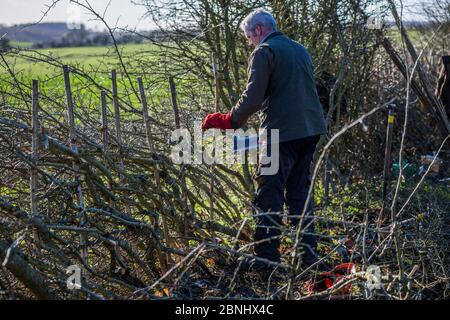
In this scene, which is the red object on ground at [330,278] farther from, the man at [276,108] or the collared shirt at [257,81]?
the collared shirt at [257,81]

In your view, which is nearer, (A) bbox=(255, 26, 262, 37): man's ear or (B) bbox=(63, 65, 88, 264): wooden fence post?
(B) bbox=(63, 65, 88, 264): wooden fence post

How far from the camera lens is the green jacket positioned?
16.6ft

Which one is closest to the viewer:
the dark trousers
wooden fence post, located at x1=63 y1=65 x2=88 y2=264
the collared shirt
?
wooden fence post, located at x1=63 y1=65 x2=88 y2=264

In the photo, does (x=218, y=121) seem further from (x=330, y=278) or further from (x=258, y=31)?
(x=330, y=278)

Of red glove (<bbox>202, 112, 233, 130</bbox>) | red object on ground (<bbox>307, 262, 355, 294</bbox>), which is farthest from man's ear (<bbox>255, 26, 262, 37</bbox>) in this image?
red object on ground (<bbox>307, 262, 355, 294</bbox>)

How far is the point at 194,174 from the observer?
18.7ft

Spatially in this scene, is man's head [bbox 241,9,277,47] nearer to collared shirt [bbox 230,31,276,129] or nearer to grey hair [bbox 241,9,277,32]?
grey hair [bbox 241,9,277,32]

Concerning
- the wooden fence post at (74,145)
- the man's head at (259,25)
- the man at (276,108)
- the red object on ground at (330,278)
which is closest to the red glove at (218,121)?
the man at (276,108)

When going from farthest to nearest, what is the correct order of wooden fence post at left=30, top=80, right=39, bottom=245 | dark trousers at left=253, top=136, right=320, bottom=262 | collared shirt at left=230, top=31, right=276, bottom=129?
dark trousers at left=253, top=136, right=320, bottom=262 < collared shirt at left=230, top=31, right=276, bottom=129 < wooden fence post at left=30, top=80, right=39, bottom=245

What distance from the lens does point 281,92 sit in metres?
5.16

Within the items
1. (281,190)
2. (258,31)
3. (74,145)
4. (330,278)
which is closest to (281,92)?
(258,31)

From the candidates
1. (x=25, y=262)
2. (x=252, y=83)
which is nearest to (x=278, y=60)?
(x=252, y=83)

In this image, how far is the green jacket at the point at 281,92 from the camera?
505 cm
